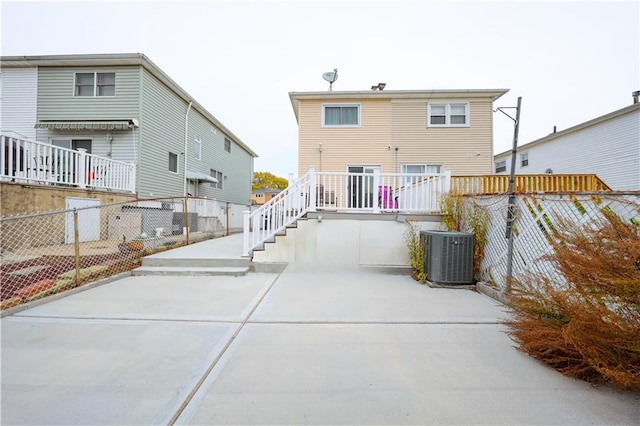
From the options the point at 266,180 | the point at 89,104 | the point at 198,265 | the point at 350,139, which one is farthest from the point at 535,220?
the point at 266,180

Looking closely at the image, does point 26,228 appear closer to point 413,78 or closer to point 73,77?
point 73,77

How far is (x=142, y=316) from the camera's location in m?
3.43

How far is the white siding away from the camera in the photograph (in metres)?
10.5

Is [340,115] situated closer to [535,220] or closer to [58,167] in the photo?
[535,220]

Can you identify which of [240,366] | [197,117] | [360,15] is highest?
[360,15]

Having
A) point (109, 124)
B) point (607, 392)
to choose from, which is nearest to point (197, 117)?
point (109, 124)

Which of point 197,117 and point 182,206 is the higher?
point 197,117

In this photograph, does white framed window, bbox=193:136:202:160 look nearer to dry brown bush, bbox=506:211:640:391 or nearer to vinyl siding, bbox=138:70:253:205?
vinyl siding, bbox=138:70:253:205

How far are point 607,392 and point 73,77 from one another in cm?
1531

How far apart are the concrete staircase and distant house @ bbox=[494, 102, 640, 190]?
1351cm

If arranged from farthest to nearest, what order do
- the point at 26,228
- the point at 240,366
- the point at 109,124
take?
1. the point at 109,124
2. the point at 26,228
3. the point at 240,366

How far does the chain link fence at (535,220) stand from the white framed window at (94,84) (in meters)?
12.6

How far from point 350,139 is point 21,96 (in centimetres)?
1240

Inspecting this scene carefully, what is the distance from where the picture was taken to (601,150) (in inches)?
452
